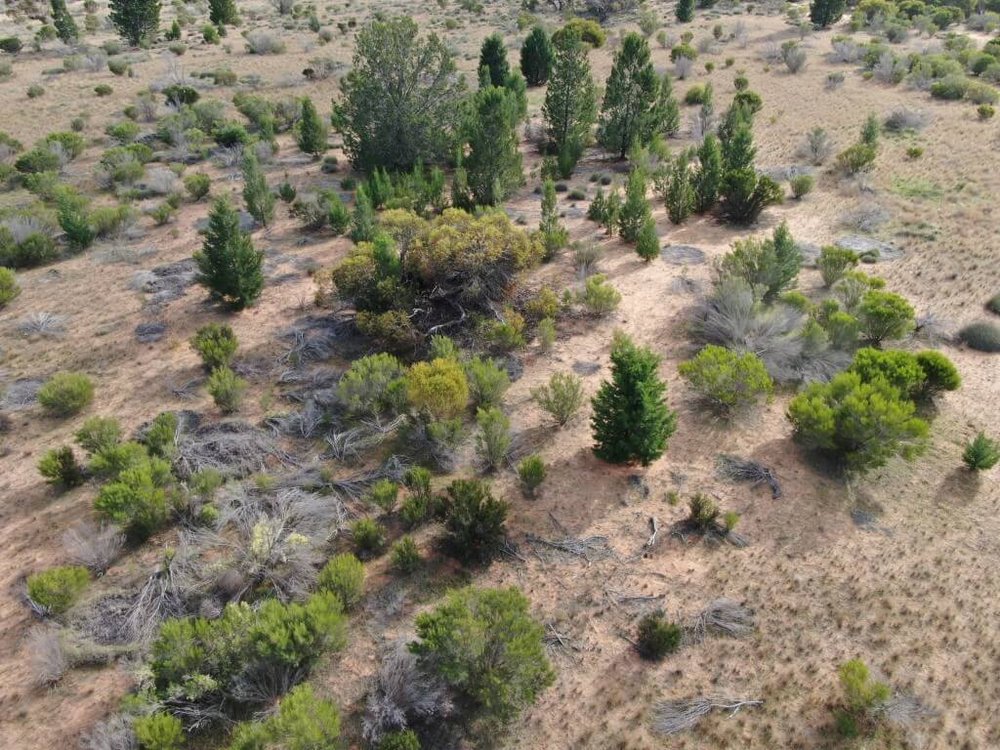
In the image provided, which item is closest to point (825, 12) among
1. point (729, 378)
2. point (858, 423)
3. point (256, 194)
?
point (256, 194)

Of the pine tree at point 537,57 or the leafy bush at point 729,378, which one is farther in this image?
the pine tree at point 537,57

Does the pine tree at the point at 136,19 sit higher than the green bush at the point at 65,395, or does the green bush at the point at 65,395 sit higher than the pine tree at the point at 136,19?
the pine tree at the point at 136,19

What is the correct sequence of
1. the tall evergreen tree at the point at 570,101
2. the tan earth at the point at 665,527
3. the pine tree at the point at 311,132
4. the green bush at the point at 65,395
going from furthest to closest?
1. the pine tree at the point at 311,132
2. the tall evergreen tree at the point at 570,101
3. the green bush at the point at 65,395
4. the tan earth at the point at 665,527

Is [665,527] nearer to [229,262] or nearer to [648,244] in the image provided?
[648,244]

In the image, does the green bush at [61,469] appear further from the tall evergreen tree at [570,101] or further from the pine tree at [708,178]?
the tall evergreen tree at [570,101]

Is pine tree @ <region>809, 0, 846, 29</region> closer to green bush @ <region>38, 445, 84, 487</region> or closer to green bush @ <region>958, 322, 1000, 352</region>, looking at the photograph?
green bush @ <region>958, 322, 1000, 352</region>

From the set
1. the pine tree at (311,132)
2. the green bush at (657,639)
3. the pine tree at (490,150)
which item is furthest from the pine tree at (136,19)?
the green bush at (657,639)

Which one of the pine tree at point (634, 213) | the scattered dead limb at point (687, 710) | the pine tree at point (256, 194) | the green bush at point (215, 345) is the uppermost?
the pine tree at point (256, 194)
